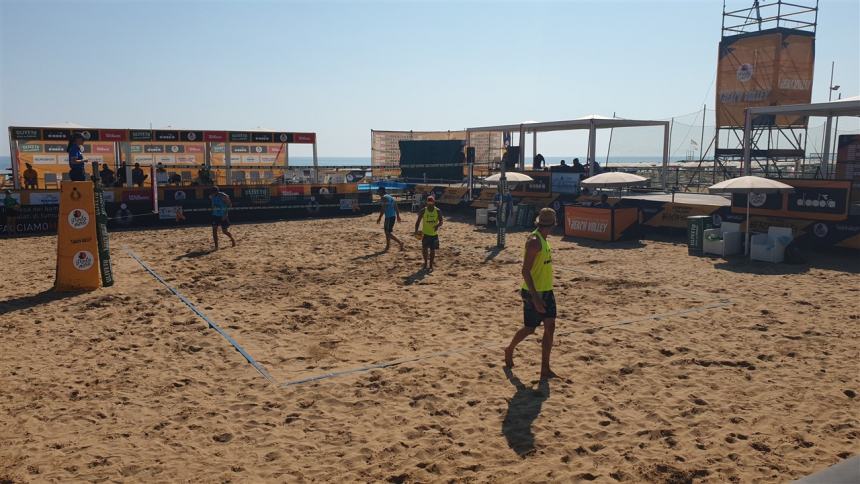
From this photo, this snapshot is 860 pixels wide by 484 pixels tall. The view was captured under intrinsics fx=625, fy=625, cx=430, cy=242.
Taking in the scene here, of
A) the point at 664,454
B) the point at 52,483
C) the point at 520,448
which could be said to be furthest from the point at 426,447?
the point at 52,483

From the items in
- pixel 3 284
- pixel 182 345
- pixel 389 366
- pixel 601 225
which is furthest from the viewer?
pixel 601 225

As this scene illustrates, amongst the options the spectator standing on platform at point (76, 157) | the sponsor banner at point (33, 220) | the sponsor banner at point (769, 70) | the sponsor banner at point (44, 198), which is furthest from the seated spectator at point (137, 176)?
the sponsor banner at point (769, 70)

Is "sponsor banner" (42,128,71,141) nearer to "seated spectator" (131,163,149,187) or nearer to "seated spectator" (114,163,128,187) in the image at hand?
"seated spectator" (114,163,128,187)

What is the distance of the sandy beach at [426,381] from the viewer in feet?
15.1

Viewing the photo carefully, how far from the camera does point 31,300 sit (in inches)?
387

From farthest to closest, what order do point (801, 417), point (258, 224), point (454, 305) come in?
point (258, 224)
point (454, 305)
point (801, 417)

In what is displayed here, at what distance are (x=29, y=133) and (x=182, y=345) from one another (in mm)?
16067

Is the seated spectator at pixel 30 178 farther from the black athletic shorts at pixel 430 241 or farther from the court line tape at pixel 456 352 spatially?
the court line tape at pixel 456 352

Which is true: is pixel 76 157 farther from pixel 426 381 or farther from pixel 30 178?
pixel 30 178

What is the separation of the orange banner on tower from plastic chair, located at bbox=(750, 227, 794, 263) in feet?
42.0

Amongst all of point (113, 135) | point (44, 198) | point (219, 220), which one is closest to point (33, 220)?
point (44, 198)

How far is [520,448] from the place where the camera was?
4785 millimetres

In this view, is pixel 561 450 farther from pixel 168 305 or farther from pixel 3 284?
pixel 3 284

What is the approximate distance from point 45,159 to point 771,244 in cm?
2801
